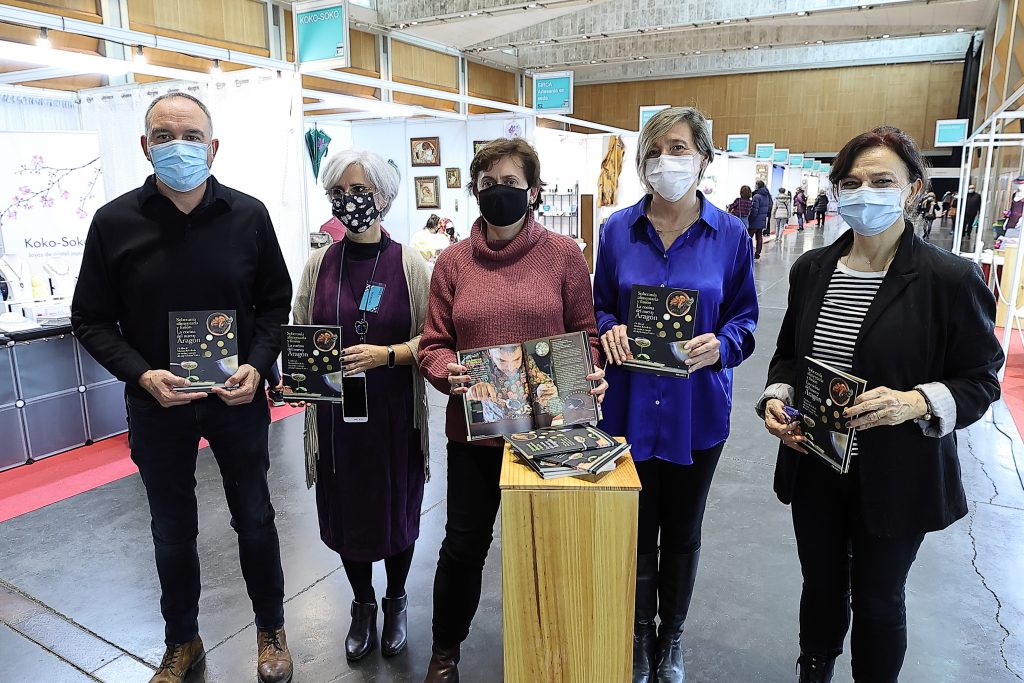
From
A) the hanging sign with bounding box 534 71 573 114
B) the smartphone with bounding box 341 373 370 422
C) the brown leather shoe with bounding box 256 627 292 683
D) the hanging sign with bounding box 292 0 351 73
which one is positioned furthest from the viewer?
the hanging sign with bounding box 534 71 573 114

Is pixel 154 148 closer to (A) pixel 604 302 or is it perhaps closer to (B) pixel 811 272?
(A) pixel 604 302

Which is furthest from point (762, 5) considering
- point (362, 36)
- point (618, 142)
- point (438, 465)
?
point (438, 465)

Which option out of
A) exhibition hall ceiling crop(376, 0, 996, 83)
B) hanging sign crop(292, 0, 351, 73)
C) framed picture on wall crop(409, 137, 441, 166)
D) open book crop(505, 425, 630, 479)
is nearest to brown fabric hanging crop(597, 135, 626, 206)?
exhibition hall ceiling crop(376, 0, 996, 83)

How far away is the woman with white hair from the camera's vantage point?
7.18ft

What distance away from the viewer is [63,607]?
2.84 m

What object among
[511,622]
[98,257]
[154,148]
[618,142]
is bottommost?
[511,622]

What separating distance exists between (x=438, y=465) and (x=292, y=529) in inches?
44.6

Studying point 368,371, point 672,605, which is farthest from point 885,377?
point 368,371

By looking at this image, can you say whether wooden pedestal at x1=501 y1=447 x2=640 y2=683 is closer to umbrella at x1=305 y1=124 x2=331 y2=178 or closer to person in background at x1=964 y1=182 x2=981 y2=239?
umbrella at x1=305 y1=124 x2=331 y2=178

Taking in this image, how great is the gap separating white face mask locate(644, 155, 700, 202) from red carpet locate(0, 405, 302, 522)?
3699 millimetres

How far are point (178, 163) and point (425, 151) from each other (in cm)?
850

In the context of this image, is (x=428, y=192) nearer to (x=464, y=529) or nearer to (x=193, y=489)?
(x=193, y=489)

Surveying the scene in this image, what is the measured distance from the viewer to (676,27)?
1373cm

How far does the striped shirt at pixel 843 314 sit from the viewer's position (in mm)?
1782
